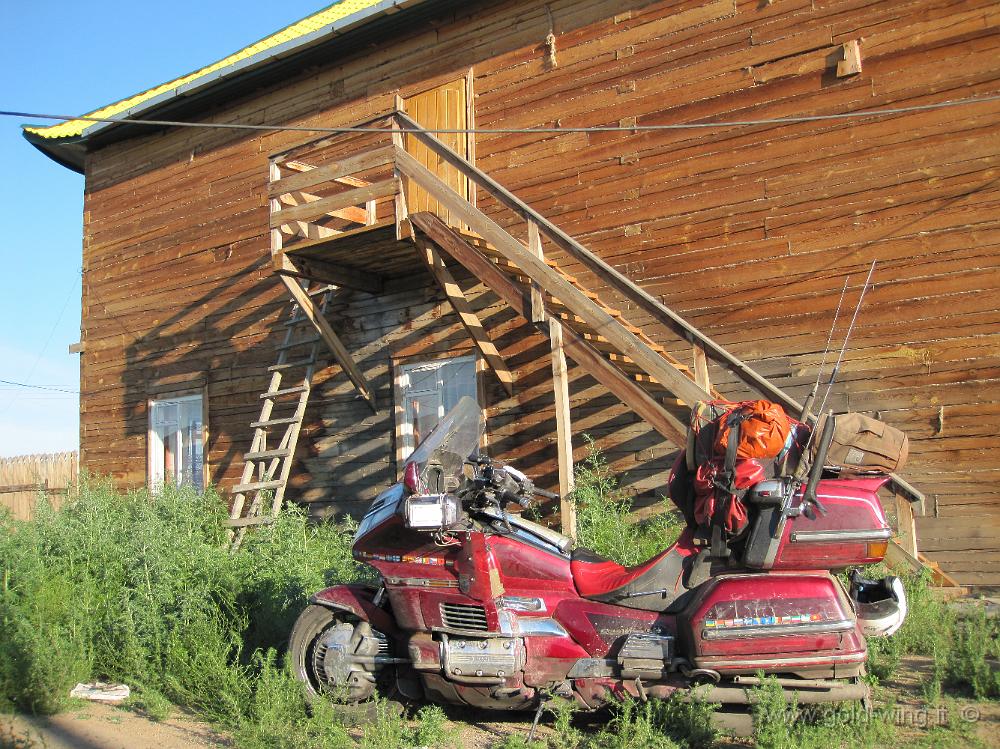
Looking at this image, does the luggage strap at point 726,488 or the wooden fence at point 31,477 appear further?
the wooden fence at point 31,477

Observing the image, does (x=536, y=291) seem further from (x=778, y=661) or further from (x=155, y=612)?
(x=778, y=661)

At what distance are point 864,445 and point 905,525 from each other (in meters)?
2.86

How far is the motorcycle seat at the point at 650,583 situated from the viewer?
4453 millimetres

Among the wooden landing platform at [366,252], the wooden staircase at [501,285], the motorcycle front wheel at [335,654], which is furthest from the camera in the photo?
the wooden landing platform at [366,252]

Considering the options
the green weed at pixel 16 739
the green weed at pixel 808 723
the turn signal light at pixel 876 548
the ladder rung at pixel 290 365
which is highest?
the ladder rung at pixel 290 365

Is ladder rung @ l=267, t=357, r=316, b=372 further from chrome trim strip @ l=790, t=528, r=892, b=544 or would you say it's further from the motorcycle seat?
chrome trim strip @ l=790, t=528, r=892, b=544

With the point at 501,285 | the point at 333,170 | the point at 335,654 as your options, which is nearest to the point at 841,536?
the point at 335,654

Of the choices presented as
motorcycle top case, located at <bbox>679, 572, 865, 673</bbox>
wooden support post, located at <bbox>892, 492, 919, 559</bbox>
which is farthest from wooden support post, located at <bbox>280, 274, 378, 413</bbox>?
motorcycle top case, located at <bbox>679, 572, 865, 673</bbox>

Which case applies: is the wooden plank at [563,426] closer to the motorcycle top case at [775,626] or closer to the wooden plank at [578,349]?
the wooden plank at [578,349]

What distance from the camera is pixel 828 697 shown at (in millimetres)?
3988

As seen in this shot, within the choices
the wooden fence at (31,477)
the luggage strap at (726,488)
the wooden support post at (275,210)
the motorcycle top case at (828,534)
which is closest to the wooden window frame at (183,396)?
the wooden fence at (31,477)

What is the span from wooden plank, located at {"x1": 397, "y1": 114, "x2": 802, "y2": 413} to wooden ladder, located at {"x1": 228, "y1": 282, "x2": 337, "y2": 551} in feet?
11.2

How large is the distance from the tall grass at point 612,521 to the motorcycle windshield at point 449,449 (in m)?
2.44

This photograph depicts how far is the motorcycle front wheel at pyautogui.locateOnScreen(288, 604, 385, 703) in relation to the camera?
493 centimetres
